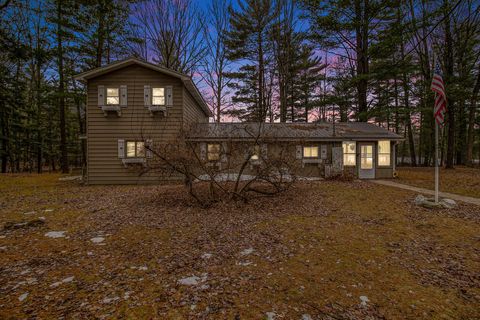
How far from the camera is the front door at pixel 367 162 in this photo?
1300 centimetres

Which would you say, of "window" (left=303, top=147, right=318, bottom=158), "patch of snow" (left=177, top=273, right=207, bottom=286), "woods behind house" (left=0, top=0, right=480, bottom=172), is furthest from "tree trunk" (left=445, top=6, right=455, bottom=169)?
"patch of snow" (left=177, top=273, right=207, bottom=286)

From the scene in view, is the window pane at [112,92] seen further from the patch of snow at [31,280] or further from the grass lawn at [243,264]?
the patch of snow at [31,280]

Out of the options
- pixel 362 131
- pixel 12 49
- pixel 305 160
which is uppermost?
pixel 12 49

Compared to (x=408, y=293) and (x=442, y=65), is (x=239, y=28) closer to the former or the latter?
(x=442, y=65)

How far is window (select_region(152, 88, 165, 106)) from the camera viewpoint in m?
11.7

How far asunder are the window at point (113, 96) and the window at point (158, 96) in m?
1.83

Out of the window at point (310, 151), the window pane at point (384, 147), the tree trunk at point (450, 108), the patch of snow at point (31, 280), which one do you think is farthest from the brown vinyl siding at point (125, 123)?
the tree trunk at point (450, 108)

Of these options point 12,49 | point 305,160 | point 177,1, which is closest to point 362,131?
point 305,160

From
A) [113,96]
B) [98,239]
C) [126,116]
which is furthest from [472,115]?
[113,96]

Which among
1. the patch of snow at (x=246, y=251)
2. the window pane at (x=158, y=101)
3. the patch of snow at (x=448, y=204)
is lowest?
the patch of snow at (x=246, y=251)

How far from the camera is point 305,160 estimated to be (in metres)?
12.7

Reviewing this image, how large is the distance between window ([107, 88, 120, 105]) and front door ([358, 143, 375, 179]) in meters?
13.7

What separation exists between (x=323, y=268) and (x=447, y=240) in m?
2.92

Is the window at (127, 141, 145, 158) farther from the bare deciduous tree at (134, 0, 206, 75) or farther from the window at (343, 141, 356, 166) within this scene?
the window at (343, 141, 356, 166)
